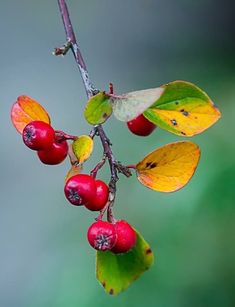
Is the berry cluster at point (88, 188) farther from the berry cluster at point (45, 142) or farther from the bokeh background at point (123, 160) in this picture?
the bokeh background at point (123, 160)

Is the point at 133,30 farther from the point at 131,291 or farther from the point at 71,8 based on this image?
the point at 131,291

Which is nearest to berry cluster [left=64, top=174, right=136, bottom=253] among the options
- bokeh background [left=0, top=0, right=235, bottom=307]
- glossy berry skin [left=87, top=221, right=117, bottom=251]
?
glossy berry skin [left=87, top=221, right=117, bottom=251]

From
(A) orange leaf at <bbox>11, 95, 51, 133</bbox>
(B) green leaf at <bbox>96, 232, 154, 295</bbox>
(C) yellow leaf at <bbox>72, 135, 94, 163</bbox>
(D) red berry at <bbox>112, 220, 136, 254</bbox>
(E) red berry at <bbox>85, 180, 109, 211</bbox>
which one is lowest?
(B) green leaf at <bbox>96, 232, 154, 295</bbox>

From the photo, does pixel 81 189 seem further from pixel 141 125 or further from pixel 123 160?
pixel 123 160

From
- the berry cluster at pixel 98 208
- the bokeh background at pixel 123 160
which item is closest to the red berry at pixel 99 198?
the berry cluster at pixel 98 208

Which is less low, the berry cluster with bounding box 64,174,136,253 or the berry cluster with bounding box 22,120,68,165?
the berry cluster with bounding box 22,120,68,165

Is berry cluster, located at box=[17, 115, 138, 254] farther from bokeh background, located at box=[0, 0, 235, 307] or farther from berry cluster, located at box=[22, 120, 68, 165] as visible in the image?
bokeh background, located at box=[0, 0, 235, 307]

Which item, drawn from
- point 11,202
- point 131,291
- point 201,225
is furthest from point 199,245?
point 11,202
